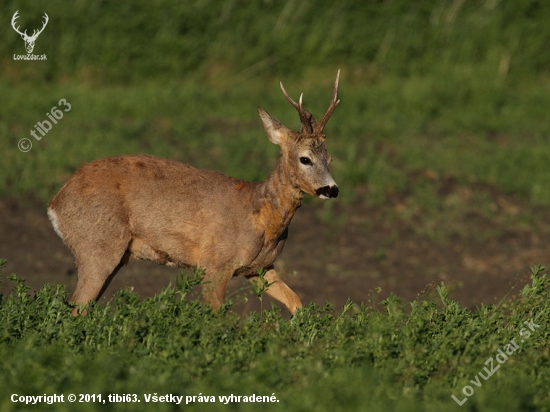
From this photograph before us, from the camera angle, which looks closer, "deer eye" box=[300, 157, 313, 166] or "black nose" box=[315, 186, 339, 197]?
"black nose" box=[315, 186, 339, 197]

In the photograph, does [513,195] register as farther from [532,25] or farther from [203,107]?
[532,25]

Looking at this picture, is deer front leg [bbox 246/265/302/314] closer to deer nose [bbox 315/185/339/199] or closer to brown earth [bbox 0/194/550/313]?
deer nose [bbox 315/185/339/199]

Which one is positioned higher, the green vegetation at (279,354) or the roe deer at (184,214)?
the green vegetation at (279,354)

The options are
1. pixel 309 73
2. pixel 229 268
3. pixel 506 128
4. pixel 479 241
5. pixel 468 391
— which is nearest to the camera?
pixel 468 391

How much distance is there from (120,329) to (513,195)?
8193 millimetres

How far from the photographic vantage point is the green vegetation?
5289 mm

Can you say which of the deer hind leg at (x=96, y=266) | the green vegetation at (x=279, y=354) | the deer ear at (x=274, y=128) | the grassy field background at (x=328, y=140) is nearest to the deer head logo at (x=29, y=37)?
the grassy field background at (x=328, y=140)

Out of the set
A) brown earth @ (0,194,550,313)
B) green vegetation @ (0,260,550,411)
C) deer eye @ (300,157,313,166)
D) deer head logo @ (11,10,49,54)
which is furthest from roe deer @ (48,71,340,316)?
deer head logo @ (11,10,49,54)

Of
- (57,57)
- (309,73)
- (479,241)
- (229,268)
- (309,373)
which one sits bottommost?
(57,57)

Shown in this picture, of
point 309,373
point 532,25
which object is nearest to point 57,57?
point 532,25

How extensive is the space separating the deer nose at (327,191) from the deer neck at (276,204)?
1.16ft

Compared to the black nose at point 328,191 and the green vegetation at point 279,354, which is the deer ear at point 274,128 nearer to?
the black nose at point 328,191

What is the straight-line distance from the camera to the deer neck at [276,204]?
805 centimetres

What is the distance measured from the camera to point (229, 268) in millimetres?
7883
